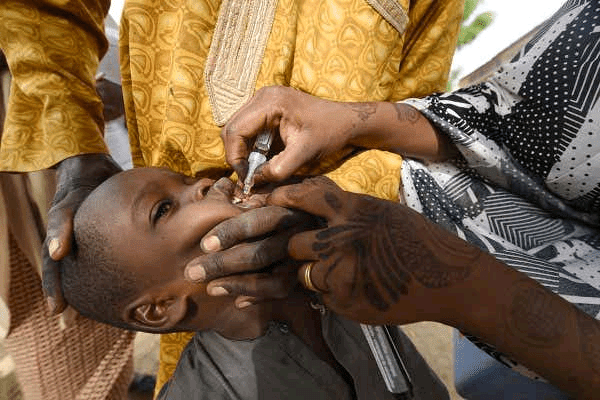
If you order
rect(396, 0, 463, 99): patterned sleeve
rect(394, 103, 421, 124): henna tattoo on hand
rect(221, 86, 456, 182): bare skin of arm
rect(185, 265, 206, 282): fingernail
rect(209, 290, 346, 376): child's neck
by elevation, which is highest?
rect(396, 0, 463, 99): patterned sleeve

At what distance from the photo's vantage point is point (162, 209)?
907mm

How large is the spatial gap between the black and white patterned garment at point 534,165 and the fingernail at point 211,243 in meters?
0.55

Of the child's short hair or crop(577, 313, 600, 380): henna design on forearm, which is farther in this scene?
the child's short hair

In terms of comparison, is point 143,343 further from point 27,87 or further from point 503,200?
point 503,200

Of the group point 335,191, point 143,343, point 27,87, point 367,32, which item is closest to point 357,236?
point 335,191

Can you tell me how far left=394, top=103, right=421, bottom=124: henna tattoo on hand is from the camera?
1.04 m

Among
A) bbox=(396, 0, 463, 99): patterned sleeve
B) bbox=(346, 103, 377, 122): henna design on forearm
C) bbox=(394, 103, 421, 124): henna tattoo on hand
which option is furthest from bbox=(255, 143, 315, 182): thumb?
bbox=(396, 0, 463, 99): patterned sleeve

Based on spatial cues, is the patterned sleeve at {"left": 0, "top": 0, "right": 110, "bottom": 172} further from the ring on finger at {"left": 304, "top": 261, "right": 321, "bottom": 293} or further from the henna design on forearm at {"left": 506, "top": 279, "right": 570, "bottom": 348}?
the henna design on forearm at {"left": 506, "top": 279, "right": 570, "bottom": 348}

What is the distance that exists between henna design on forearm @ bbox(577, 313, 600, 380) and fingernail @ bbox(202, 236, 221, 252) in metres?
0.65

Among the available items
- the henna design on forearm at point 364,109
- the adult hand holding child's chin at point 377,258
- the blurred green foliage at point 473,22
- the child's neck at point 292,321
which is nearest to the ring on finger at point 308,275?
the adult hand holding child's chin at point 377,258

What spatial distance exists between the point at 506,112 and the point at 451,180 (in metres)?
0.21

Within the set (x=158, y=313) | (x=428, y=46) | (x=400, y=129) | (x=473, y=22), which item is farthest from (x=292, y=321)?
(x=473, y=22)

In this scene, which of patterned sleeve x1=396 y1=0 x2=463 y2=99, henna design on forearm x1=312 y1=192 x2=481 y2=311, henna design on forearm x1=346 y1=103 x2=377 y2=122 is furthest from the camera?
patterned sleeve x1=396 y1=0 x2=463 y2=99

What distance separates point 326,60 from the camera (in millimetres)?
1052
